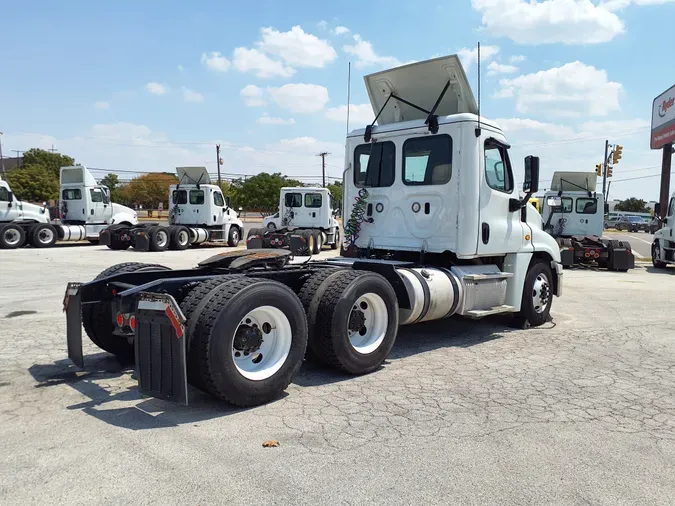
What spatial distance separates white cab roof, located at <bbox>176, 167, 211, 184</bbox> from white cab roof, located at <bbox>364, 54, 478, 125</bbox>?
58.4 feet

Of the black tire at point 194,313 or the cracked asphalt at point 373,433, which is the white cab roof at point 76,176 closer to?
the cracked asphalt at point 373,433

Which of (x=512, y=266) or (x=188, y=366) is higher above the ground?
(x=512, y=266)

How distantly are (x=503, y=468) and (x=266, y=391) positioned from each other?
6.37ft

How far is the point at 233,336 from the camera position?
4.29 metres

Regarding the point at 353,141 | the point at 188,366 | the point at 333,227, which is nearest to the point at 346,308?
the point at 188,366

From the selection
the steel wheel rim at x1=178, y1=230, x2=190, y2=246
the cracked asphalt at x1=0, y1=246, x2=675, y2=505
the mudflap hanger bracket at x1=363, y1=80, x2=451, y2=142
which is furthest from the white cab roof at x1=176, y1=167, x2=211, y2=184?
the cracked asphalt at x1=0, y1=246, x2=675, y2=505

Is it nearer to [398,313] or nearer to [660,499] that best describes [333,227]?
[398,313]

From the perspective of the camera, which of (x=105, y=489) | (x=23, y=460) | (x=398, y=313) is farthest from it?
(x=398, y=313)

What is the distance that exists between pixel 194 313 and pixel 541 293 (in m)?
5.66

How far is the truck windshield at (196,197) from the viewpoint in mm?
24969

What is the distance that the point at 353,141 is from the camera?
25.8 ft

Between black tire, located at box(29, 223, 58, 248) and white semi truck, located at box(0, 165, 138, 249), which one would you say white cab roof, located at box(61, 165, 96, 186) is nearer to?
white semi truck, located at box(0, 165, 138, 249)

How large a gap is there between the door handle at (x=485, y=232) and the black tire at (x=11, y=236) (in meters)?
21.4

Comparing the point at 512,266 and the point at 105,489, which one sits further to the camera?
the point at 512,266
